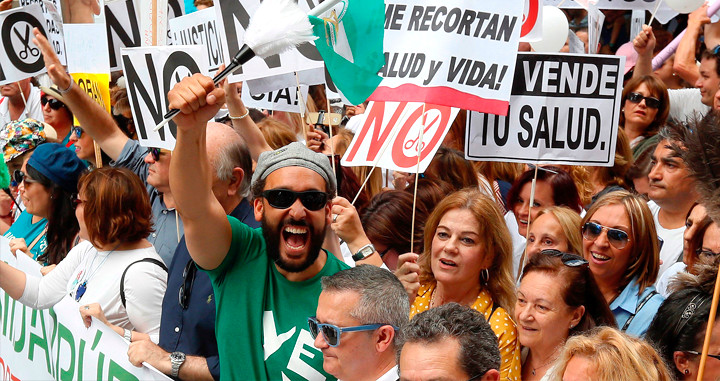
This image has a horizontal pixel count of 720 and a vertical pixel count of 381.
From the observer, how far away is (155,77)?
5.44 m

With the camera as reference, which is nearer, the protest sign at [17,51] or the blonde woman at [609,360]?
the blonde woman at [609,360]

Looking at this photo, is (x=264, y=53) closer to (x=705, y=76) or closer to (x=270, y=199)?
(x=270, y=199)

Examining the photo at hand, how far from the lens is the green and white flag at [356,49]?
3.66m

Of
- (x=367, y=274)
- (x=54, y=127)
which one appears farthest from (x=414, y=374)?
(x=54, y=127)

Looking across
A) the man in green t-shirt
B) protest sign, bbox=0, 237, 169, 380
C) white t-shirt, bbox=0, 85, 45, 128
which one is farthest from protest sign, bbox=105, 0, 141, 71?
the man in green t-shirt

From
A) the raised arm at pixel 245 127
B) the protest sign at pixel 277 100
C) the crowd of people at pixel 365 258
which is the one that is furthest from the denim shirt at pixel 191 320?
the protest sign at pixel 277 100

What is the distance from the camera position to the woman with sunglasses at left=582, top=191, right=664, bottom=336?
4457 millimetres

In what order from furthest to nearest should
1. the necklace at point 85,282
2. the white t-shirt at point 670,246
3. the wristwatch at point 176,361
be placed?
the white t-shirt at point 670,246
the necklace at point 85,282
the wristwatch at point 176,361

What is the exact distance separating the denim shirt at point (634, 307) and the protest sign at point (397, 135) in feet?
4.73

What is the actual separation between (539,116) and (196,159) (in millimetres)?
2770

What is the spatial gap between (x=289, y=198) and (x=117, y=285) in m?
1.36

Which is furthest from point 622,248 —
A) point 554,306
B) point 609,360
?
point 609,360

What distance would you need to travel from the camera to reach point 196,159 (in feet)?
11.1

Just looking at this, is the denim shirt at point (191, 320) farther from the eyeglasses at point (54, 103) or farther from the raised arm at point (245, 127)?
the eyeglasses at point (54, 103)
